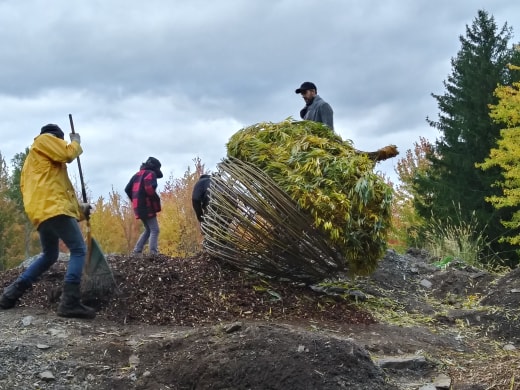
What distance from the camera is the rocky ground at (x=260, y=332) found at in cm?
429

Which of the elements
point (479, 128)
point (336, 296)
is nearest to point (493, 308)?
point (336, 296)

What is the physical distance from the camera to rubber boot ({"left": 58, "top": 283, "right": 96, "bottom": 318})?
5754 mm

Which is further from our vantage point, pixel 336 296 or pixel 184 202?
pixel 184 202

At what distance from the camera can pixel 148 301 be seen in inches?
243

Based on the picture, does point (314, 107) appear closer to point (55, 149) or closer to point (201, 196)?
point (201, 196)

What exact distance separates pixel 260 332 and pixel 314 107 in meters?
4.12

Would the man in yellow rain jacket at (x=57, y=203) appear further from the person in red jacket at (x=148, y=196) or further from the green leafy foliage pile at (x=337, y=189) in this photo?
the person in red jacket at (x=148, y=196)

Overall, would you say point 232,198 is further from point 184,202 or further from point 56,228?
point 184,202

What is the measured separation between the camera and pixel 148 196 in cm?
966

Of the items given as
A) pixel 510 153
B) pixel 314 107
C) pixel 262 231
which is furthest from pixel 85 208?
pixel 510 153

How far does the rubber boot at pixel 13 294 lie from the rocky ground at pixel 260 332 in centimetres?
8

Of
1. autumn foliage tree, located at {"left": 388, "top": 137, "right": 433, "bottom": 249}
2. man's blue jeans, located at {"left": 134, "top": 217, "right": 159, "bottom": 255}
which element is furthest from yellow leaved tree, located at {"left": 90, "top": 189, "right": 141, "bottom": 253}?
man's blue jeans, located at {"left": 134, "top": 217, "right": 159, "bottom": 255}

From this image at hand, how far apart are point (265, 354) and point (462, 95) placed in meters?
21.1

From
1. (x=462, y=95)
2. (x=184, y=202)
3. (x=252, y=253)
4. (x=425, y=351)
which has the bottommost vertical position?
(x=425, y=351)
